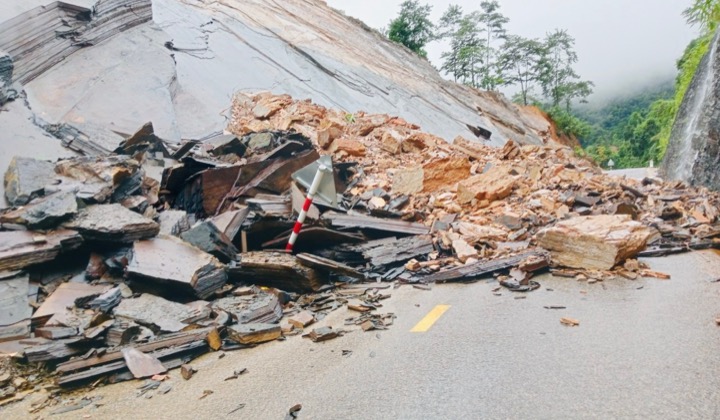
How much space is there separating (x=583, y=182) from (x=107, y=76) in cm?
1028

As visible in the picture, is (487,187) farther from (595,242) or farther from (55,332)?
(55,332)

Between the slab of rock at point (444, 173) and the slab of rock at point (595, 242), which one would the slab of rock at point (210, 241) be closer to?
the slab of rock at point (595, 242)

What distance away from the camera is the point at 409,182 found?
309 inches

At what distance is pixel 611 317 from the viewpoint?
3496 mm

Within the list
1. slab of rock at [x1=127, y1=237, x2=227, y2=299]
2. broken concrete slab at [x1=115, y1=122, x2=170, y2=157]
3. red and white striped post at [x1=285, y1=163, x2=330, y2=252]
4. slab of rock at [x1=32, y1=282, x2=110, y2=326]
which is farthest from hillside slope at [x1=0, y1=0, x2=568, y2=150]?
red and white striped post at [x1=285, y1=163, x2=330, y2=252]

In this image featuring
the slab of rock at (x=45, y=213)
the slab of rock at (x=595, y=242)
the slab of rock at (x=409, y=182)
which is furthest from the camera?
the slab of rock at (x=409, y=182)

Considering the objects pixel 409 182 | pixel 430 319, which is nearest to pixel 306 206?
pixel 430 319

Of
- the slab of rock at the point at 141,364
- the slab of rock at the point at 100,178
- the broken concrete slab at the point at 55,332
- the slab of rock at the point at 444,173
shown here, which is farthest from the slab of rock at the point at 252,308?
the slab of rock at the point at 444,173

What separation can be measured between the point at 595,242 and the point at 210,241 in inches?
171

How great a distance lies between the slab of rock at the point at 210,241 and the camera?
5.05 metres

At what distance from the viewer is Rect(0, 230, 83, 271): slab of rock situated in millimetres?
4195

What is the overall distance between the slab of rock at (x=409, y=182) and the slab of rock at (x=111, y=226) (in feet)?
13.9

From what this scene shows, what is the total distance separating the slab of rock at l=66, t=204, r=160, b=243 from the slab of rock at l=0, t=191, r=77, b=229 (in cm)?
11

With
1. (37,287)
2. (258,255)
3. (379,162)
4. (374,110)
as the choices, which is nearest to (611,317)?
(258,255)
